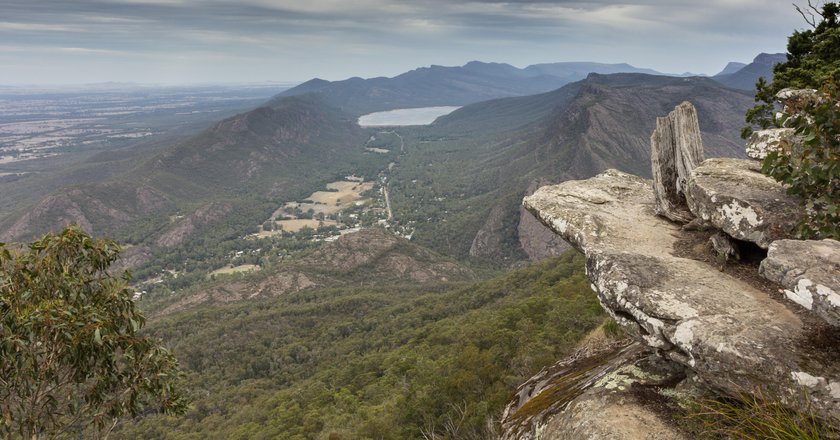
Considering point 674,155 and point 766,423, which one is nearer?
point 766,423

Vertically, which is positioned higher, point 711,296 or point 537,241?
point 711,296

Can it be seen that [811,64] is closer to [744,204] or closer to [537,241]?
[744,204]

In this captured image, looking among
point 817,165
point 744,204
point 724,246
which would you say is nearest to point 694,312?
point 724,246

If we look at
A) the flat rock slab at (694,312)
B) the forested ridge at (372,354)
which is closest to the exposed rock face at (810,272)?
the flat rock slab at (694,312)

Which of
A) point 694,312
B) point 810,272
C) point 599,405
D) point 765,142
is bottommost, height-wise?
point 599,405

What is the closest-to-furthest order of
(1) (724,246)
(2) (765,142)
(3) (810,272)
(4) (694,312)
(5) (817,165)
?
(3) (810,272)
(4) (694,312)
(5) (817,165)
(1) (724,246)
(2) (765,142)

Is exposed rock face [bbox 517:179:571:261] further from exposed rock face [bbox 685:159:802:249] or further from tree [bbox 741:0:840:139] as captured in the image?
exposed rock face [bbox 685:159:802:249]

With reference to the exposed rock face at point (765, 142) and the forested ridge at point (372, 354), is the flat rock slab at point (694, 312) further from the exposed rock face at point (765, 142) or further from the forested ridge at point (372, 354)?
the forested ridge at point (372, 354)

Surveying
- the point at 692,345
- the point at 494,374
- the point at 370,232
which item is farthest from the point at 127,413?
the point at 370,232
